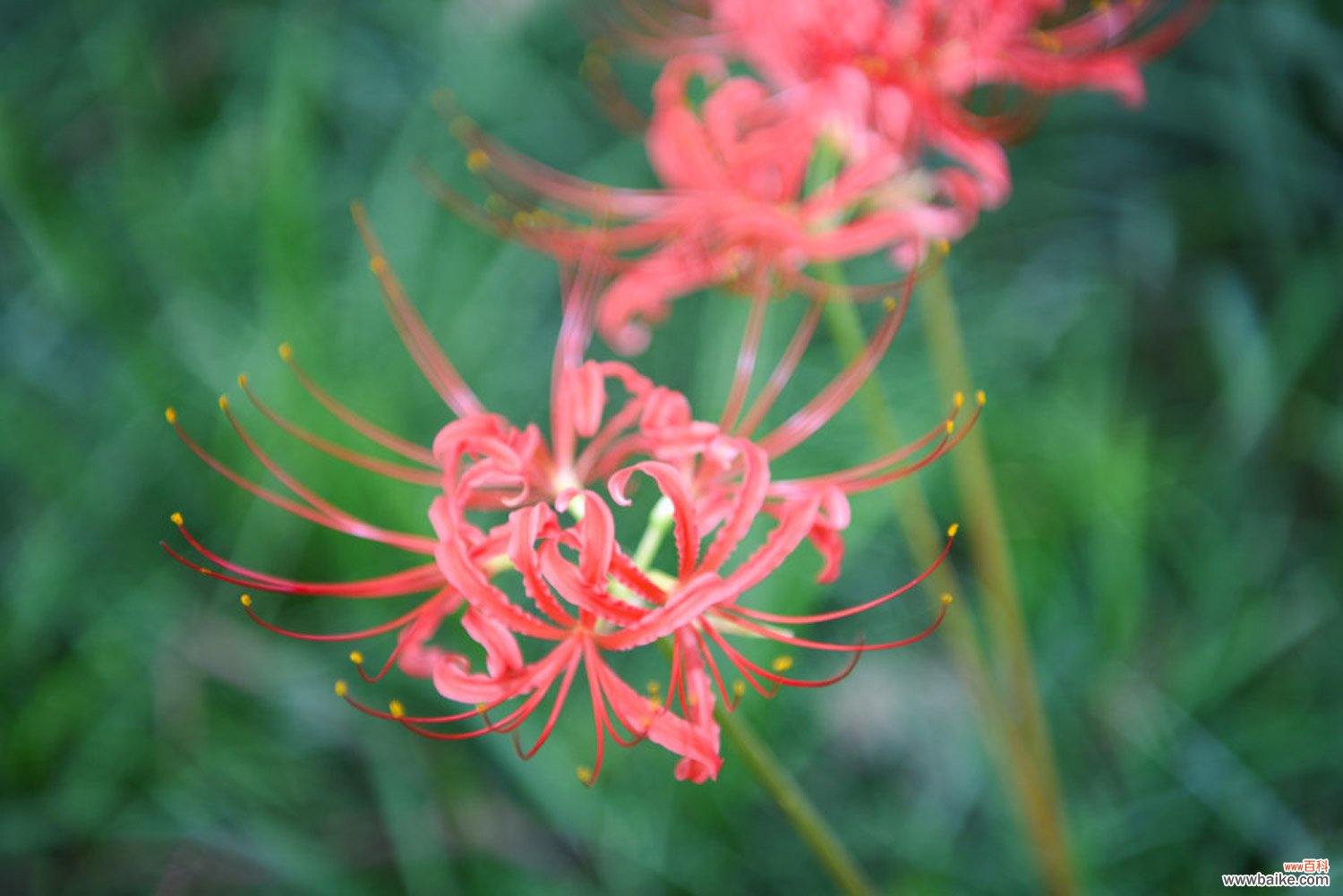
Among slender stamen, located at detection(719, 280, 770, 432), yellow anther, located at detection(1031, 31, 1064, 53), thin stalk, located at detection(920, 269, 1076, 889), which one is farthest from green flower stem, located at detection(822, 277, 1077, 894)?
yellow anther, located at detection(1031, 31, 1064, 53)

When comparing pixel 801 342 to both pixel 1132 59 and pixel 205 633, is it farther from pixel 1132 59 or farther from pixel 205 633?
pixel 205 633

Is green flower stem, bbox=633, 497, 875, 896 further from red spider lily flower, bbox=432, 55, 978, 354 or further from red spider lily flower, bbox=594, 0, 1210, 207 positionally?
red spider lily flower, bbox=594, 0, 1210, 207

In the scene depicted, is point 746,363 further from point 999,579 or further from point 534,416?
point 534,416

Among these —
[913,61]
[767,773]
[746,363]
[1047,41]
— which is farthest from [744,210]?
[767,773]

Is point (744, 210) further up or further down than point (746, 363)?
further up

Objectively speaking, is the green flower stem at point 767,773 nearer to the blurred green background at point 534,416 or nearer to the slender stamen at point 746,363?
the slender stamen at point 746,363

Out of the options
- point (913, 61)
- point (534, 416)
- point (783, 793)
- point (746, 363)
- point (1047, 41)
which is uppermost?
point (1047, 41)
